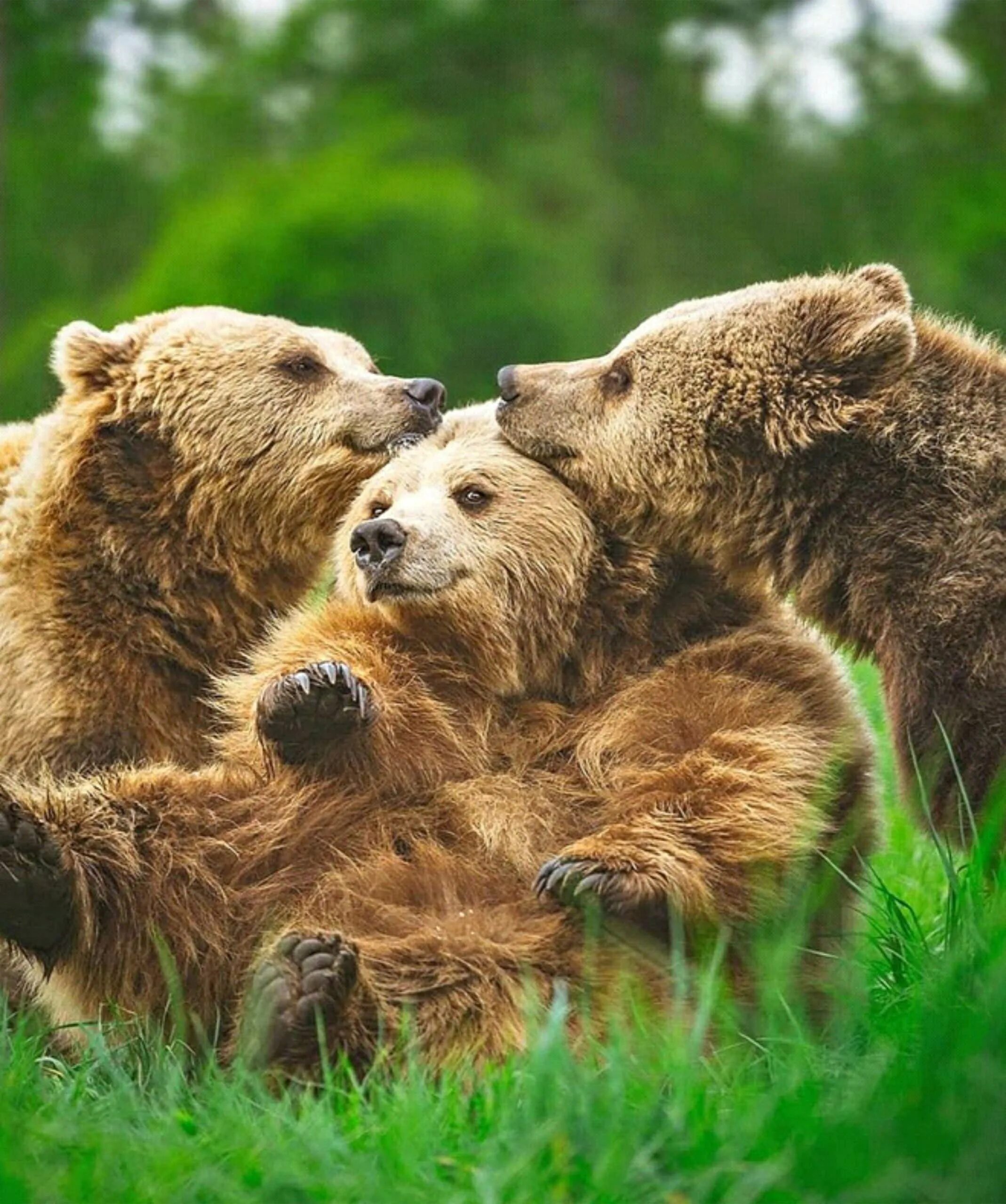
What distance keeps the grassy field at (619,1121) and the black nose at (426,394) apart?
6.96 ft

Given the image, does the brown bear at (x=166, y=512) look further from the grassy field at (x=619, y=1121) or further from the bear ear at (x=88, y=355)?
the grassy field at (x=619, y=1121)

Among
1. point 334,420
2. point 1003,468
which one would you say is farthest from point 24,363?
point 1003,468

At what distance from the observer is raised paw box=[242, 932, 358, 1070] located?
3.58 meters

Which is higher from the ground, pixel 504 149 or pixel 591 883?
pixel 504 149

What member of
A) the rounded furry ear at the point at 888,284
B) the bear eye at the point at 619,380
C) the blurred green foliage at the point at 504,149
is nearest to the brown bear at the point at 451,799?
the bear eye at the point at 619,380

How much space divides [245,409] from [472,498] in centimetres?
111

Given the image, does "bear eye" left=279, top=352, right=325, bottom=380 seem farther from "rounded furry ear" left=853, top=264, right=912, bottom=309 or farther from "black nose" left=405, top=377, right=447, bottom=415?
"rounded furry ear" left=853, top=264, right=912, bottom=309

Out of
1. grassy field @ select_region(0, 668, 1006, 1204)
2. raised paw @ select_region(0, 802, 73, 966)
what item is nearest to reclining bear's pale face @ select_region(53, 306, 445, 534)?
raised paw @ select_region(0, 802, 73, 966)

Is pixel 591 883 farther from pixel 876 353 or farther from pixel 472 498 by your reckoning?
pixel 876 353

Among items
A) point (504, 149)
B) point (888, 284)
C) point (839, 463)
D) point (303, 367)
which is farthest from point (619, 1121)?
point (504, 149)

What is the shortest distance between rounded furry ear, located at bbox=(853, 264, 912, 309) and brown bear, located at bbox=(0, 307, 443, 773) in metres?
1.20

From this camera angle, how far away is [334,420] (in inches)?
212

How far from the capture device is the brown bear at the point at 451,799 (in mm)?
3752

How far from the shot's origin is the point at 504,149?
88.2ft
